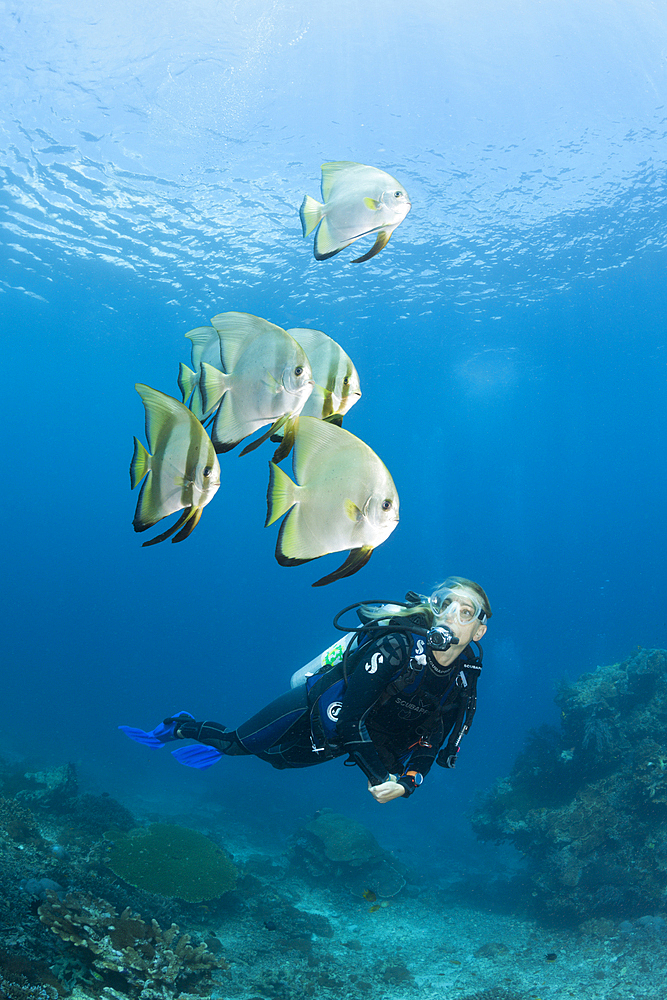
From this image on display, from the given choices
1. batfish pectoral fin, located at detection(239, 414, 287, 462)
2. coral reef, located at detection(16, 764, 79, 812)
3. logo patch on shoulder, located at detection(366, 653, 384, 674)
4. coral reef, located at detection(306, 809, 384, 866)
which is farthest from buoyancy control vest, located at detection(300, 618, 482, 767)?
coral reef, located at detection(16, 764, 79, 812)

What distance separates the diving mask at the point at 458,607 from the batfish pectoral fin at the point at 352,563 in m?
2.37

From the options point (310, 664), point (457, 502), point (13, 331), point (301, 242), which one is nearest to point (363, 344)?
point (301, 242)

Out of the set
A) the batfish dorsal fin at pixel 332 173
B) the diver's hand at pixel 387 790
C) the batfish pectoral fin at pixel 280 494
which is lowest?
the diver's hand at pixel 387 790

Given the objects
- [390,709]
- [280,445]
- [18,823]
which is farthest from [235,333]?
[18,823]

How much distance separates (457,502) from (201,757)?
271 ft

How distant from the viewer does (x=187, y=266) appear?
931 inches

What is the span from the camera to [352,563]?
135 cm

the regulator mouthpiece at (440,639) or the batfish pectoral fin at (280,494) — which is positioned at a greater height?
the regulator mouthpiece at (440,639)

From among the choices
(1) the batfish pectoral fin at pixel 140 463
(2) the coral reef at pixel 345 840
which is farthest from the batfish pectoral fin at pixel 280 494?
(2) the coral reef at pixel 345 840

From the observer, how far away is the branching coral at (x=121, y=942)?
4.38m

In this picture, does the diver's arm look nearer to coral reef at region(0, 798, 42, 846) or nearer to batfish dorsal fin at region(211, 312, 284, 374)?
batfish dorsal fin at region(211, 312, 284, 374)

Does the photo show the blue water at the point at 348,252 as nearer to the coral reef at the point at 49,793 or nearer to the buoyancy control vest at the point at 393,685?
the coral reef at the point at 49,793

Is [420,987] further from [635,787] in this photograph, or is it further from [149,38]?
[149,38]

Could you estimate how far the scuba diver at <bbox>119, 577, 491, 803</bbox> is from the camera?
3.35 m
